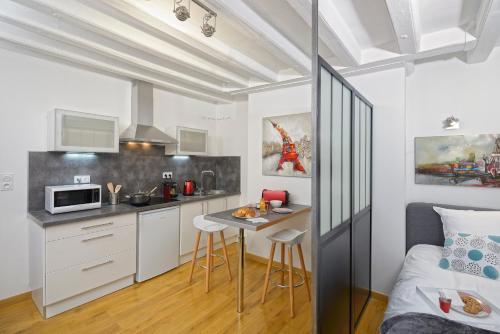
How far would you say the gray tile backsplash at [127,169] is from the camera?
2.64 m

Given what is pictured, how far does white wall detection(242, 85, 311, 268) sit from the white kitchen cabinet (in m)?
1.62

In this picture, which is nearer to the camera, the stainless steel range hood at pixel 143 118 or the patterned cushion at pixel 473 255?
the patterned cushion at pixel 473 255

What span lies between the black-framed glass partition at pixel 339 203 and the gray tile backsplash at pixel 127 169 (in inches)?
95.3

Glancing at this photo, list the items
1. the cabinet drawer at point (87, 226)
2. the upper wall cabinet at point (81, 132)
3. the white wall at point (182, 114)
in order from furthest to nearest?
the white wall at point (182, 114) → the upper wall cabinet at point (81, 132) → the cabinet drawer at point (87, 226)

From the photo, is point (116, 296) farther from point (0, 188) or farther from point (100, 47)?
point (100, 47)

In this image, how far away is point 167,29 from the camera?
82.2 inches

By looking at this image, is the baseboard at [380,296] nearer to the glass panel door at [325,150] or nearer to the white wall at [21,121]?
the glass panel door at [325,150]

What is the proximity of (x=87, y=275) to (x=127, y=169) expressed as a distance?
135 centimetres

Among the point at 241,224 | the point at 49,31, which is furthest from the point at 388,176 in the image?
the point at 49,31

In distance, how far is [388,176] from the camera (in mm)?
2688

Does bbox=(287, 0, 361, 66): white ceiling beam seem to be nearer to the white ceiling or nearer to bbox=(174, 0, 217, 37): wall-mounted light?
the white ceiling

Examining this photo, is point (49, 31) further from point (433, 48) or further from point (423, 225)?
point (423, 225)

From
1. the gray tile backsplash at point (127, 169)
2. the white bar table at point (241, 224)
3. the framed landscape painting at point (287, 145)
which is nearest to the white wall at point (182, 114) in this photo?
the gray tile backsplash at point (127, 169)

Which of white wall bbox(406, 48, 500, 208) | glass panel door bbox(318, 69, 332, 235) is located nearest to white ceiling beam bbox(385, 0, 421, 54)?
white wall bbox(406, 48, 500, 208)
